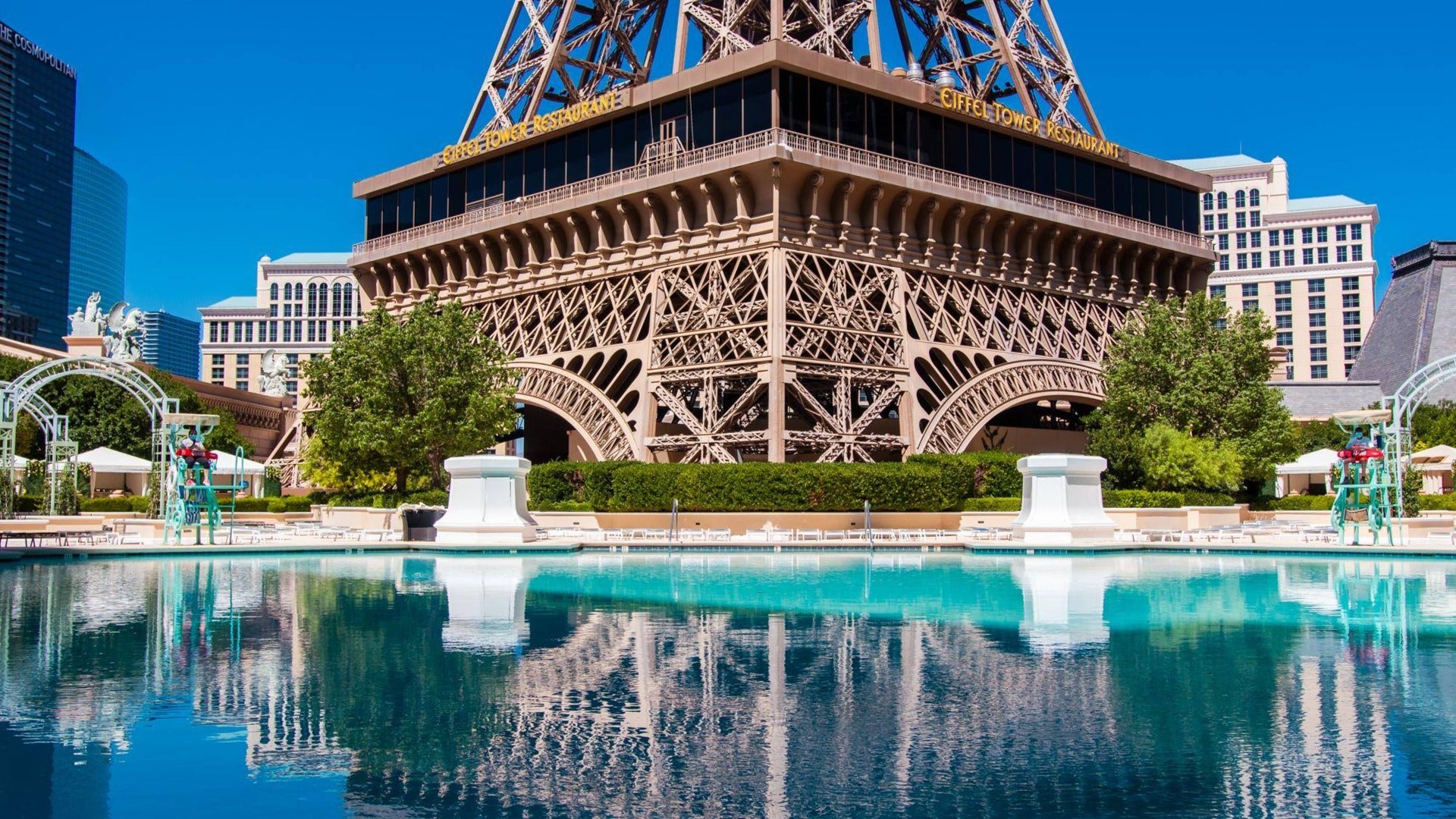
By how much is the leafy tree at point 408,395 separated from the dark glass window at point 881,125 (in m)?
17.3

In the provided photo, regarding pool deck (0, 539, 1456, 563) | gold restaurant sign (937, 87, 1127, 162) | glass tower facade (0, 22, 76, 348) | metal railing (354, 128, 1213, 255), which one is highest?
glass tower facade (0, 22, 76, 348)

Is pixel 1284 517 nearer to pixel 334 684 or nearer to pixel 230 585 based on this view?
pixel 230 585

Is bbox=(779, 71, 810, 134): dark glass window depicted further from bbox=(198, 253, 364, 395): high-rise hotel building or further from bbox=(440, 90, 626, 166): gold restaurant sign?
bbox=(198, 253, 364, 395): high-rise hotel building

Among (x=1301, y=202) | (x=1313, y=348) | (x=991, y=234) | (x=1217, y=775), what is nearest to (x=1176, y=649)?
(x=1217, y=775)

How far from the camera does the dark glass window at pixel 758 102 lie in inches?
1886

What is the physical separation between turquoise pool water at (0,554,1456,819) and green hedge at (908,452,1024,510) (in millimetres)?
20144

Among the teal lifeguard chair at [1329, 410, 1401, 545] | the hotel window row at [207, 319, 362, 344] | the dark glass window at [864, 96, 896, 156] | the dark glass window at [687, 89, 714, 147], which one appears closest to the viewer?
the teal lifeguard chair at [1329, 410, 1401, 545]

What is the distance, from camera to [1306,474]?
215 ft

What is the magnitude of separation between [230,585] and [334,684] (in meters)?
12.1

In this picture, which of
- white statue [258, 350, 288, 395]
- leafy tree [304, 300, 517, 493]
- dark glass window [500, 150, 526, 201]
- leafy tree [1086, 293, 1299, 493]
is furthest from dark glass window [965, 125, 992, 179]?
white statue [258, 350, 288, 395]

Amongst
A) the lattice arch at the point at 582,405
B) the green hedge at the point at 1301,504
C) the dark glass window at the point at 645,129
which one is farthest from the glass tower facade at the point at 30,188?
the green hedge at the point at 1301,504

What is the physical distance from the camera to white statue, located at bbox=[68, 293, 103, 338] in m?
70.6

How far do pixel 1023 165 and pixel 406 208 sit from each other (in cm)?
3087

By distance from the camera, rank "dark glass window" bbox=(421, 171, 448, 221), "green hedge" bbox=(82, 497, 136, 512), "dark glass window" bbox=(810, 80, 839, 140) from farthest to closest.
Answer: "dark glass window" bbox=(421, 171, 448, 221)
"green hedge" bbox=(82, 497, 136, 512)
"dark glass window" bbox=(810, 80, 839, 140)
